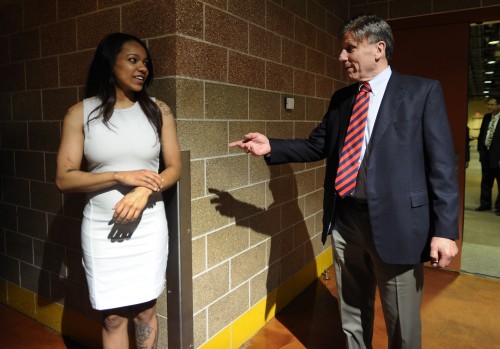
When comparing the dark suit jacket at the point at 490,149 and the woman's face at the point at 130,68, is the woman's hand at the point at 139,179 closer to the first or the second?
the woman's face at the point at 130,68

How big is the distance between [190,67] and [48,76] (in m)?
1.01

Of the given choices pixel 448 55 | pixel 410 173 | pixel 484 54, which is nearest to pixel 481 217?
pixel 448 55

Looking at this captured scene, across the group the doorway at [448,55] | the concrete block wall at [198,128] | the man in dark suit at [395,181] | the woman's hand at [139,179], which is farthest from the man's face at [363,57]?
the doorway at [448,55]

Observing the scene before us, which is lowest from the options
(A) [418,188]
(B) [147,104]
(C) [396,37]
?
(A) [418,188]

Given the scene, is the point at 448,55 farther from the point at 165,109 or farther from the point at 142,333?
the point at 142,333

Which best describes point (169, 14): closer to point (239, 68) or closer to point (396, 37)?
point (239, 68)

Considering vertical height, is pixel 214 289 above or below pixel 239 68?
below

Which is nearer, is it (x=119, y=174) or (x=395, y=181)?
(x=119, y=174)

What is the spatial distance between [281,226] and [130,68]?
1.59 meters

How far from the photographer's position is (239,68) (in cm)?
213

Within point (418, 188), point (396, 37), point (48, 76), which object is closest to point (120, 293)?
point (418, 188)

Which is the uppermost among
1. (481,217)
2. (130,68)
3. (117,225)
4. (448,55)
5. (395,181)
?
(448,55)

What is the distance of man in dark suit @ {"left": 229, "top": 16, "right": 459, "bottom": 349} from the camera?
4.79 ft

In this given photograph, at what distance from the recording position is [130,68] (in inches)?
58.8
